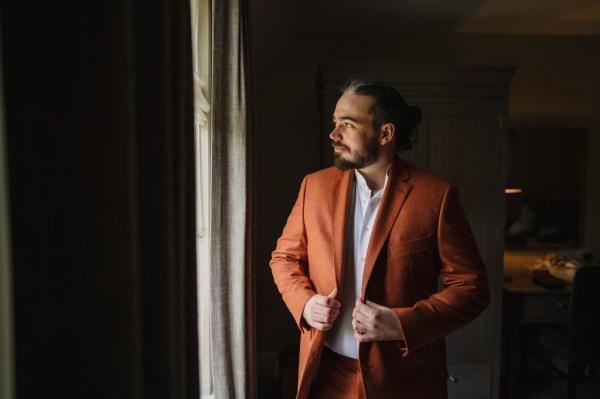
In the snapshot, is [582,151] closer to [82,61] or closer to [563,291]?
[563,291]

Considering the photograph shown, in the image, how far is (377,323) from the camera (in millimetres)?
1125

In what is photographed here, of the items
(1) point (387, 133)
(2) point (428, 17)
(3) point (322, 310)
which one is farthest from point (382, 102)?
(2) point (428, 17)

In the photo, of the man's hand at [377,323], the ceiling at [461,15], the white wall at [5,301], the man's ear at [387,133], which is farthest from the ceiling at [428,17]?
the white wall at [5,301]

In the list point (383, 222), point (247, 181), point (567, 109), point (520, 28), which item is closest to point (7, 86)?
point (383, 222)

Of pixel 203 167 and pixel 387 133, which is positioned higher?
pixel 387 133

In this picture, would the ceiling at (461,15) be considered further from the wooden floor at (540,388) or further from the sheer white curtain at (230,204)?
the wooden floor at (540,388)

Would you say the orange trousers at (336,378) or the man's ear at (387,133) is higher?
the man's ear at (387,133)

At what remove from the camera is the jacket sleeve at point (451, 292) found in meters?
1.13

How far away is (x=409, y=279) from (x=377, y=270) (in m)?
0.11

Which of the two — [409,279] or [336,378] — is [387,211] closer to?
[409,279]

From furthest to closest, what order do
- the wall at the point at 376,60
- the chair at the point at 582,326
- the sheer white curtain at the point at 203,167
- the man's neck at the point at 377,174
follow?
the wall at the point at 376,60, the chair at the point at 582,326, the sheer white curtain at the point at 203,167, the man's neck at the point at 377,174

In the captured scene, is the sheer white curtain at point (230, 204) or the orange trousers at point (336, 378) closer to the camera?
the orange trousers at point (336, 378)

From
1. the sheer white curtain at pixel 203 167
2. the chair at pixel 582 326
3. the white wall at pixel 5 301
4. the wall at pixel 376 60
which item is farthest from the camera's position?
the wall at pixel 376 60

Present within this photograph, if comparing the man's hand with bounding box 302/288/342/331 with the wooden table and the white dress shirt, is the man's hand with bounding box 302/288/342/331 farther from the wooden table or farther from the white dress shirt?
the wooden table
